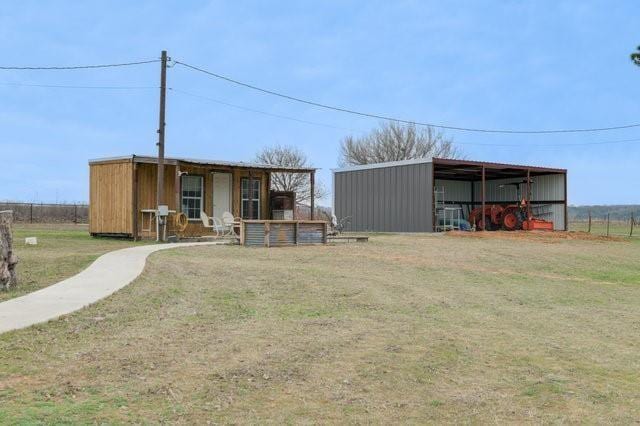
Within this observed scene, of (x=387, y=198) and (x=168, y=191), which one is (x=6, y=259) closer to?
(x=168, y=191)

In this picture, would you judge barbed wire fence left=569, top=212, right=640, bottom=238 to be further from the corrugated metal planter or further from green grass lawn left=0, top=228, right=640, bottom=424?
green grass lawn left=0, top=228, right=640, bottom=424

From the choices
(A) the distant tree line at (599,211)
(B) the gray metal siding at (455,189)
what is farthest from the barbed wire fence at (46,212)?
(A) the distant tree line at (599,211)

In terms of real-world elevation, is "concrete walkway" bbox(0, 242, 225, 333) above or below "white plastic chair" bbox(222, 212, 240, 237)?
below

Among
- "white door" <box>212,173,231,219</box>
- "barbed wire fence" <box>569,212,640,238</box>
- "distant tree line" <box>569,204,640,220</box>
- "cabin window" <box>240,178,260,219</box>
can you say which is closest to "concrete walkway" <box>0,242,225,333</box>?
"white door" <box>212,173,231,219</box>

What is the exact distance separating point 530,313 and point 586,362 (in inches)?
109

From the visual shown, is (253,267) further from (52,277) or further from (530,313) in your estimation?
(530,313)

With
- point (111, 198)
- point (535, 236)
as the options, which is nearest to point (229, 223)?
point (111, 198)

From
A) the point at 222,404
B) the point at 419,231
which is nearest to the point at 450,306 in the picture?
the point at 222,404

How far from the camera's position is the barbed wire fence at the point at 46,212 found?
4119 centimetres

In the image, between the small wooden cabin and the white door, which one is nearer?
the small wooden cabin

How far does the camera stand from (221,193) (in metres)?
23.0

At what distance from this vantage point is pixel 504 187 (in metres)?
37.2

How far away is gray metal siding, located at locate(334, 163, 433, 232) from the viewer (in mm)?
28281

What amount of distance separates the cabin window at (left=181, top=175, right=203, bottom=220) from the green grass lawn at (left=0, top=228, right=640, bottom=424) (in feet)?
37.9
